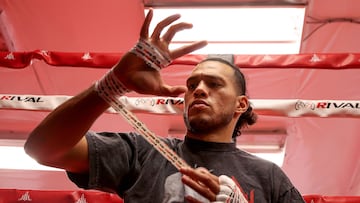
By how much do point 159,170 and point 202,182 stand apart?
218mm

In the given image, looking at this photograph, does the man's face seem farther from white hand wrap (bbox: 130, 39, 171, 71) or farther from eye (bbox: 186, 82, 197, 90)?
white hand wrap (bbox: 130, 39, 171, 71)

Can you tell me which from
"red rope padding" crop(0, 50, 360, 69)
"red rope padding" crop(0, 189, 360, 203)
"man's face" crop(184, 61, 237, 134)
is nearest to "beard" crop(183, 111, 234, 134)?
"man's face" crop(184, 61, 237, 134)

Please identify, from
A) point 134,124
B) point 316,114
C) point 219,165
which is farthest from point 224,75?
point 316,114

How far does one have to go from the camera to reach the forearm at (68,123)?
93 cm

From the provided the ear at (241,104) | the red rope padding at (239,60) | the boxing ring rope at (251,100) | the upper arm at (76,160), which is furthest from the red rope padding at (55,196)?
the upper arm at (76,160)

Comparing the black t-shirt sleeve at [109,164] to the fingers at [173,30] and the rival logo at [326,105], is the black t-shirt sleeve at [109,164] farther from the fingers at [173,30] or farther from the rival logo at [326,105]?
the rival logo at [326,105]

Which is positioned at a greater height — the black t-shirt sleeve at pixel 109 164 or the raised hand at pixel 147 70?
the raised hand at pixel 147 70

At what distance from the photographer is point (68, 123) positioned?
92 cm

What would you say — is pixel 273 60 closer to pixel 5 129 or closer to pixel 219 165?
pixel 219 165

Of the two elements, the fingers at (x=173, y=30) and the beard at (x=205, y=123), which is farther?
the beard at (x=205, y=123)

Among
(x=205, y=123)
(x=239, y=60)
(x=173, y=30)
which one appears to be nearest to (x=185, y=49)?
(x=173, y=30)

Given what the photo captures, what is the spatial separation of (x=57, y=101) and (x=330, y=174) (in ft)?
8.04

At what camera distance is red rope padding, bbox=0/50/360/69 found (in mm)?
1900

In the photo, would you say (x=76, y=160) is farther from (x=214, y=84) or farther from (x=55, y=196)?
A: (x=55, y=196)
